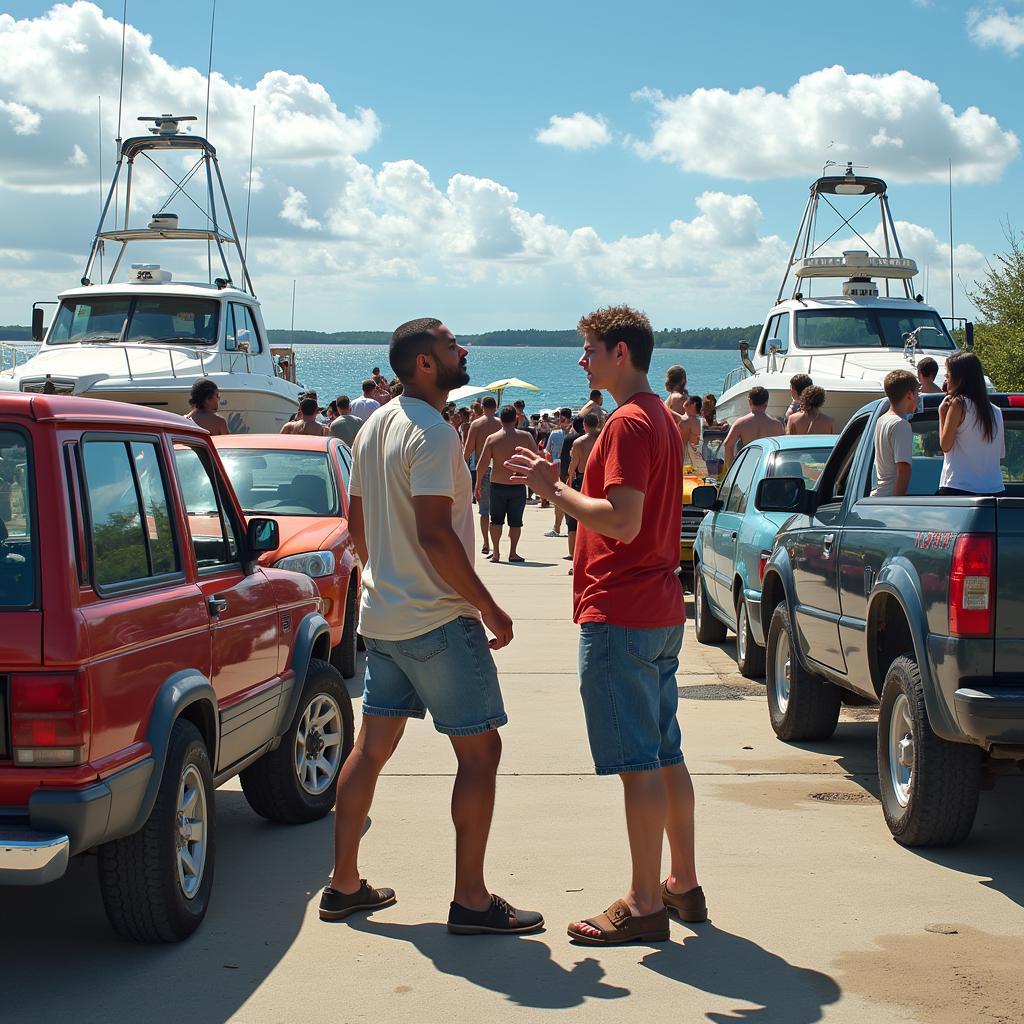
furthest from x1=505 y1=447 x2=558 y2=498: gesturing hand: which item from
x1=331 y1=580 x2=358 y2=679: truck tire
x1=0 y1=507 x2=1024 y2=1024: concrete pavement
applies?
x1=331 y1=580 x2=358 y2=679: truck tire

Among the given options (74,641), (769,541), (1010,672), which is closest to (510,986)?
(74,641)

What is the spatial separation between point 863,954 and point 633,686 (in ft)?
3.76

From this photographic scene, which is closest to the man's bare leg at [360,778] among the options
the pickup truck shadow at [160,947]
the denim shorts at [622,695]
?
the pickup truck shadow at [160,947]

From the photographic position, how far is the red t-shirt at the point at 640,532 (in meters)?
4.44

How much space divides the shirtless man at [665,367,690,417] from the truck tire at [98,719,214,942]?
10551 millimetres

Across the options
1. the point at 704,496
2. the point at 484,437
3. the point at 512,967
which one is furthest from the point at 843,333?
the point at 512,967

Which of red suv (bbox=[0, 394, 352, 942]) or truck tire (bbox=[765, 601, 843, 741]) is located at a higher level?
red suv (bbox=[0, 394, 352, 942])

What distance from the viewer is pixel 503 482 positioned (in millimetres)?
17250

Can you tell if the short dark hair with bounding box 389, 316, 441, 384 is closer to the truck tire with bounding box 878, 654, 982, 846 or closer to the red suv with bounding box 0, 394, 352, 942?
the red suv with bounding box 0, 394, 352, 942

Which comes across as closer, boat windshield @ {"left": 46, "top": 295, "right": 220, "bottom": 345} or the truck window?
the truck window

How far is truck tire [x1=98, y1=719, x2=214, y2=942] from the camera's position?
4.32 meters

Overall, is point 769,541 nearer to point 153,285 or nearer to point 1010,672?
point 1010,672

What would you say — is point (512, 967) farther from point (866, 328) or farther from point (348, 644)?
point (866, 328)

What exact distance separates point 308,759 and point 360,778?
60.6 inches
